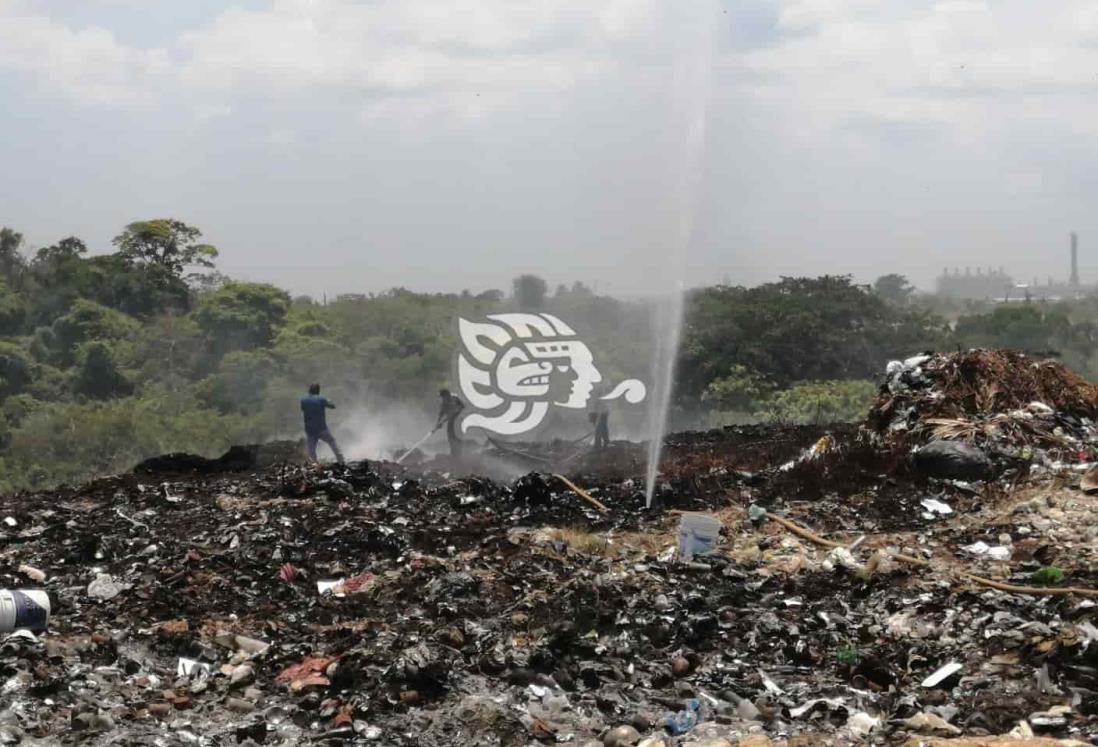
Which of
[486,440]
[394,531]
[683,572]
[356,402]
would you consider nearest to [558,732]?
[683,572]

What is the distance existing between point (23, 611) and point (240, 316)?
84.7 ft

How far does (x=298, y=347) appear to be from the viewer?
99.9 feet

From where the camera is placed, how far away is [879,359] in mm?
31406

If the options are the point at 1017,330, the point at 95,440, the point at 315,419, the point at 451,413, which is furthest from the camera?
the point at 1017,330

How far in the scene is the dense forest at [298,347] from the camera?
984 inches

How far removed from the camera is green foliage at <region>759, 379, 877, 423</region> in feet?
86.5

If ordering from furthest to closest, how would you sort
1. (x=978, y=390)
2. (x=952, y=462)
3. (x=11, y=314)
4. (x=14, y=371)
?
(x=11, y=314) → (x=14, y=371) → (x=978, y=390) → (x=952, y=462)

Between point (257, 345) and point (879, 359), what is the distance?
18239mm

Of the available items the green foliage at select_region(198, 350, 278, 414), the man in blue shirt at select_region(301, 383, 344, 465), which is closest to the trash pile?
the man in blue shirt at select_region(301, 383, 344, 465)

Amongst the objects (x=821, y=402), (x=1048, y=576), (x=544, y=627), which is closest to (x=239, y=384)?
(x=821, y=402)

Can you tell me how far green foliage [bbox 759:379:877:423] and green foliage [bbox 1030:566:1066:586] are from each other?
17207 millimetres

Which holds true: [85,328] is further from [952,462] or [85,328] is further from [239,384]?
[952,462]

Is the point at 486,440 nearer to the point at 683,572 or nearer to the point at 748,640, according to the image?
the point at 683,572

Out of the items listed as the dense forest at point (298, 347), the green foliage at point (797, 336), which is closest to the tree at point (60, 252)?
the dense forest at point (298, 347)
